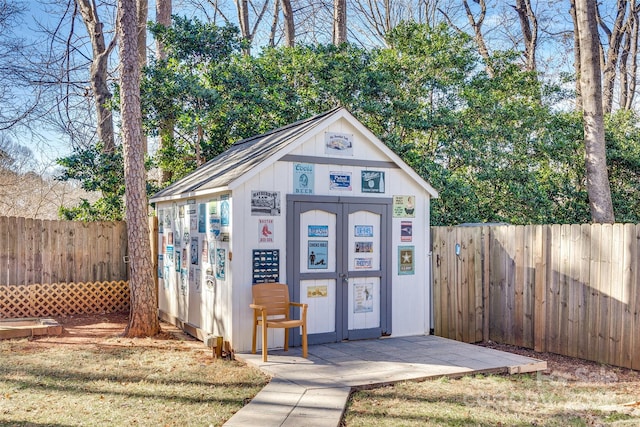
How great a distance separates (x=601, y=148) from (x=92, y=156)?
38.0 feet

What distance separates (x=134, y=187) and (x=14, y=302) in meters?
3.92

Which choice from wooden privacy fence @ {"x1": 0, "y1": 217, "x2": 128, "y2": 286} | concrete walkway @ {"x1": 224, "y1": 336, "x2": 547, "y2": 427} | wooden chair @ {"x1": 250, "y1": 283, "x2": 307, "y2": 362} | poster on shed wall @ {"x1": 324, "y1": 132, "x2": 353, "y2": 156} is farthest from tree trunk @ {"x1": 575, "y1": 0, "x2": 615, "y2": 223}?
wooden privacy fence @ {"x1": 0, "y1": 217, "x2": 128, "y2": 286}

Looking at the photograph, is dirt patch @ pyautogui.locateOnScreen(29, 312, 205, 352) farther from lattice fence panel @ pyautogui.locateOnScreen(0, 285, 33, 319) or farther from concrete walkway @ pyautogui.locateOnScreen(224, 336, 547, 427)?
concrete walkway @ pyautogui.locateOnScreen(224, 336, 547, 427)

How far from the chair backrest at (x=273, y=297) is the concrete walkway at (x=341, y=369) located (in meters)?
0.58

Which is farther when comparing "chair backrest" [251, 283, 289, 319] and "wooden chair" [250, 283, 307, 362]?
"chair backrest" [251, 283, 289, 319]

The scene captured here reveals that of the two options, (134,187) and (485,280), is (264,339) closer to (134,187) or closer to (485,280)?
(134,187)

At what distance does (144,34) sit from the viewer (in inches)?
655

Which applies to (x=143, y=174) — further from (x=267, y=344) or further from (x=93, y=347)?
(x=267, y=344)

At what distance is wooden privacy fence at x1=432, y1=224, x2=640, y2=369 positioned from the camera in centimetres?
751

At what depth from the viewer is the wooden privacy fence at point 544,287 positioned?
751 centimetres

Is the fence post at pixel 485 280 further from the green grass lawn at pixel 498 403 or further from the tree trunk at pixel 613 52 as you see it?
the tree trunk at pixel 613 52

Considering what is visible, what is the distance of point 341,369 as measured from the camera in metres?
7.14

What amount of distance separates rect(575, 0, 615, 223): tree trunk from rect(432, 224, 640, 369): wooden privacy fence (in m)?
5.37

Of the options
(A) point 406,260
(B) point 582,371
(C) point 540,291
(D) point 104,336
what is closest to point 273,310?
(A) point 406,260
